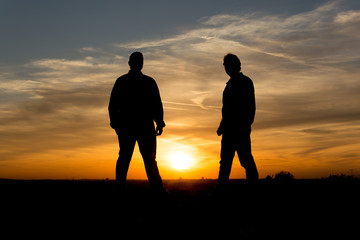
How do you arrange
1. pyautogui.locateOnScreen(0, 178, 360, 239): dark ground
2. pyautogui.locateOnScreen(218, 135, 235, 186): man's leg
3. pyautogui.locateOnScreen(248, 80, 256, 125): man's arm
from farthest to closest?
pyautogui.locateOnScreen(218, 135, 235, 186): man's leg < pyautogui.locateOnScreen(248, 80, 256, 125): man's arm < pyautogui.locateOnScreen(0, 178, 360, 239): dark ground

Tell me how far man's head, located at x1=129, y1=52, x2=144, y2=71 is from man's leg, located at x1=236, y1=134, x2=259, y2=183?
101 inches

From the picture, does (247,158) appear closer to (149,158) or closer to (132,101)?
(149,158)

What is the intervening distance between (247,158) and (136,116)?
2441 mm

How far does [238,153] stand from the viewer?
8.84 m

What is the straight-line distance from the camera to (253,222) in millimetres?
6156

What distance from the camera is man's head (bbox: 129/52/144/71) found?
344 inches

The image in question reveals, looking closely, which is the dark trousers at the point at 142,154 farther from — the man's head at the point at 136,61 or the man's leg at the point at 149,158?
the man's head at the point at 136,61

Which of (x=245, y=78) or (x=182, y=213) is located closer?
(x=182, y=213)

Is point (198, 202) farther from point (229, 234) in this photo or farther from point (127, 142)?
point (229, 234)

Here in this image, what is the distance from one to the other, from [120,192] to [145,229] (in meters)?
3.11

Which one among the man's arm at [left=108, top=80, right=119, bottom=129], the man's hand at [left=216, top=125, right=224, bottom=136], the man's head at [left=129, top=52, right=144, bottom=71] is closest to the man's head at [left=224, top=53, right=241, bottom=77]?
the man's hand at [left=216, top=125, right=224, bottom=136]

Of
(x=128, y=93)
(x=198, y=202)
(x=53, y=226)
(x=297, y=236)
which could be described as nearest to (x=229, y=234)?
(x=297, y=236)

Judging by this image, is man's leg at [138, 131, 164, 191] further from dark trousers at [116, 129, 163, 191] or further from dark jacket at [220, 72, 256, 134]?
dark jacket at [220, 72, 256, 134]

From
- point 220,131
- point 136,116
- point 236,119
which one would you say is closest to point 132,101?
point 136,116
